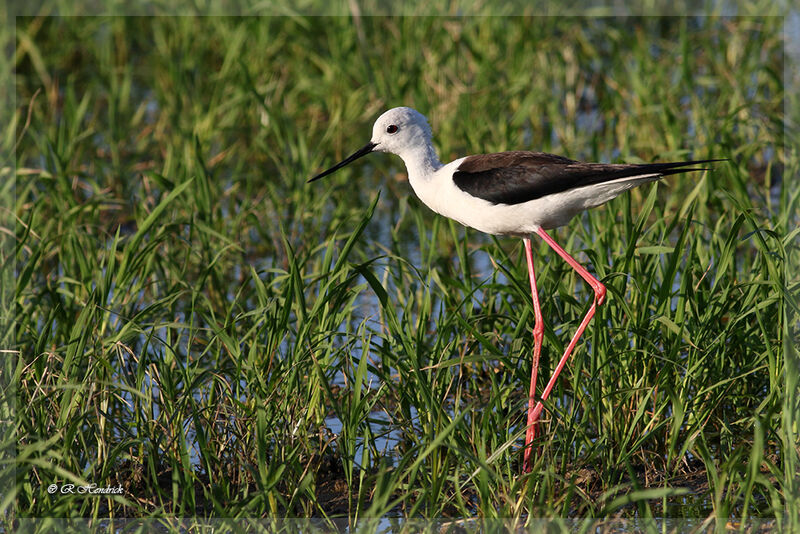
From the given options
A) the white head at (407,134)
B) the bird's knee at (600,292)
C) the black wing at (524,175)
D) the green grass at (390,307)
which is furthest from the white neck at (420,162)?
the bird's knee at (600,292)

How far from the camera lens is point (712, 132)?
21.3 ft

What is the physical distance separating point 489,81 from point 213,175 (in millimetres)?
2429

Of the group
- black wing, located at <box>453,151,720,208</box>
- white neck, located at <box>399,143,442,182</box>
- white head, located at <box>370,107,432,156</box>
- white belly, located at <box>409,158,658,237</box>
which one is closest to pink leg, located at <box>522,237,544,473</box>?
white belly, located at <box>409,158,658,237</box>

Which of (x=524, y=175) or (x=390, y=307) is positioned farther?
(x=524, y=175)

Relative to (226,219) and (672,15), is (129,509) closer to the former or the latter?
(226,219)

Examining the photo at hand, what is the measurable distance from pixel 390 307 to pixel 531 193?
78 centimetres

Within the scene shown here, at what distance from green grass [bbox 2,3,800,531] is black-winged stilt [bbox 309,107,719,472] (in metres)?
0.12

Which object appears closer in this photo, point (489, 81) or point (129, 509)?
point (129, 509)

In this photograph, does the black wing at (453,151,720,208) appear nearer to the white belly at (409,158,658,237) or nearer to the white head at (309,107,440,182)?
the white belly at (409,158,658,237)

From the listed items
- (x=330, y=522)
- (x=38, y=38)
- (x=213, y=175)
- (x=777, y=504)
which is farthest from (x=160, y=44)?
(x=777, y=504)

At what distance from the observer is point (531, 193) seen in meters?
4.15

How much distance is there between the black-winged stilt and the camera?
402 centimetres

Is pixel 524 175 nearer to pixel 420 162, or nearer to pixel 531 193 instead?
pixel 531 193

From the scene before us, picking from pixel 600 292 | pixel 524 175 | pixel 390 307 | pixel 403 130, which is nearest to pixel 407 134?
pixel 403 130
